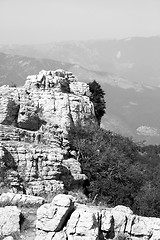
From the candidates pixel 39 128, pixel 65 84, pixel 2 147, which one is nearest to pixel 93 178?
pixel 39 128

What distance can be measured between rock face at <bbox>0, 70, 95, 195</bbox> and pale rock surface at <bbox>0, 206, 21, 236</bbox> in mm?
10969

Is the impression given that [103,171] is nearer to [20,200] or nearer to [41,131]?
[41,131]

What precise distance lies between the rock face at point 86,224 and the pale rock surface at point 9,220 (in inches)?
70.3

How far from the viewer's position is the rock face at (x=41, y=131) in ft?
112

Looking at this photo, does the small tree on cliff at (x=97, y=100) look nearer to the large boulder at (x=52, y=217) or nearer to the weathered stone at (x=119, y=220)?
the weathered stone at (x=119, y=220)

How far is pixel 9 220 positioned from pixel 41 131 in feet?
73.8

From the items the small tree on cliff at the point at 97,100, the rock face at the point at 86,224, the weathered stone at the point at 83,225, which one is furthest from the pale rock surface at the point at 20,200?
the small tree on cliff at the point at 97,100

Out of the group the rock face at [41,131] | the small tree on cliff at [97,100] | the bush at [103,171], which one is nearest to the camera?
the rock face at [41,131]

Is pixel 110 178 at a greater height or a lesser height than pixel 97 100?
lesser


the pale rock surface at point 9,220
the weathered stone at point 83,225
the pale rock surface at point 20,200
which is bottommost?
the pale rock surface at point 20,200

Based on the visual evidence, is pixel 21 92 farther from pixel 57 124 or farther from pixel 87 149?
pixel 87 149

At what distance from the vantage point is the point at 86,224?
718 inches

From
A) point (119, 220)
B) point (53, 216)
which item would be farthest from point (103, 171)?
point (53, 216)

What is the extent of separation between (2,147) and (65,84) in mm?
23378
